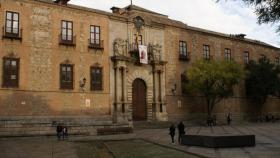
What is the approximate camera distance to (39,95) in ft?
95.1

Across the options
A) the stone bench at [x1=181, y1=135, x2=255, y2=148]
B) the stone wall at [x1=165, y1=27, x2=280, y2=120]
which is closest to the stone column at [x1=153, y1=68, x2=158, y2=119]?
the stone wall at [x1=165, y1=27, x2=280, y2=120]

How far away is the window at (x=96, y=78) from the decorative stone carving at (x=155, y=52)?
548 cm

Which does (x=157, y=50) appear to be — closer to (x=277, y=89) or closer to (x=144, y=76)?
(x=144, y=76)

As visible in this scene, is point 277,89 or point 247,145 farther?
point 277,89

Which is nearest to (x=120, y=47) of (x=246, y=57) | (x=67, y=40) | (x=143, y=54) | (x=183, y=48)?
(x=143, y=54)

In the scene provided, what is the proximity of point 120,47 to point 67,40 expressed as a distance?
4.78m

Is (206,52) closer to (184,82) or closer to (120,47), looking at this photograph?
(184,82)

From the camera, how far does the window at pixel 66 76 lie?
1190 inches

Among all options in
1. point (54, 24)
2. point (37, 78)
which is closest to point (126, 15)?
point (54, 24)

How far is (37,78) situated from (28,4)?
18.1ft

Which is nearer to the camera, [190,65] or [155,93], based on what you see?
[155,93]

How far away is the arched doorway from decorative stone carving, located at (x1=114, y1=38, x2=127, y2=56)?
285 centimetres

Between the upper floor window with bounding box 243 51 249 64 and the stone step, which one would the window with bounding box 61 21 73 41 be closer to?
the stone step

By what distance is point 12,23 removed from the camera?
28.6 metres
